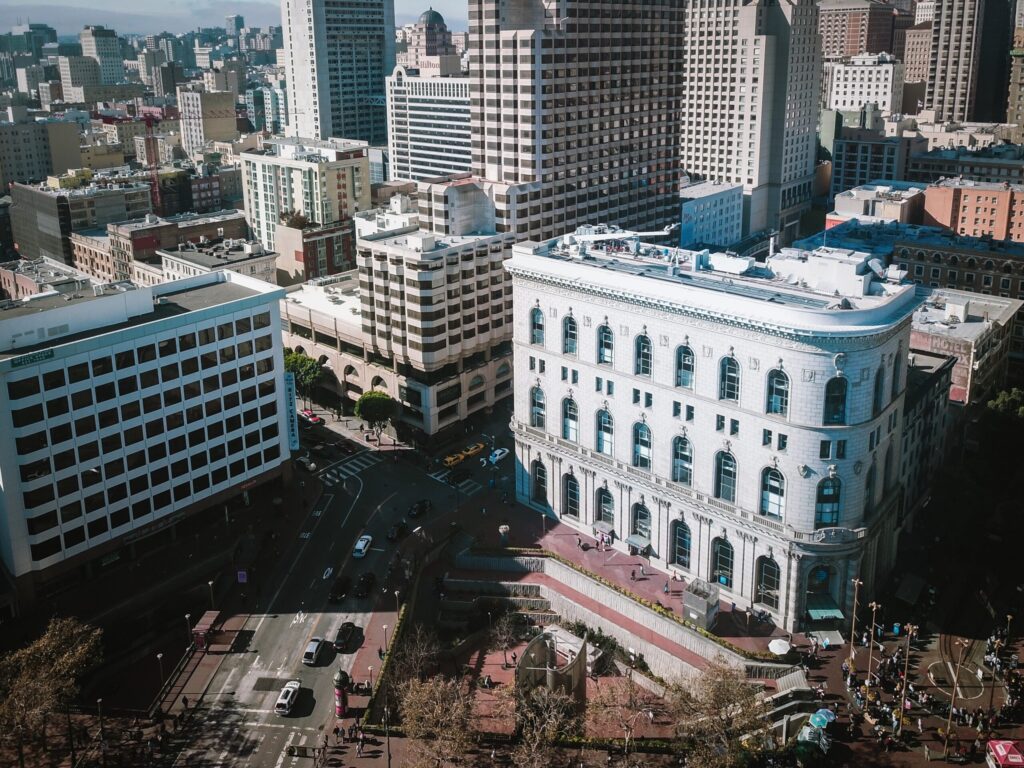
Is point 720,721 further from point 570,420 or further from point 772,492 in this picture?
point 570,420

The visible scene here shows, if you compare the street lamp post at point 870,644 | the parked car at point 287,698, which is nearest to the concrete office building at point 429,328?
the parked car at point 287,698

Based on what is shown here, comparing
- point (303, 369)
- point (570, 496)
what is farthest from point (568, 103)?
point (570, 496)

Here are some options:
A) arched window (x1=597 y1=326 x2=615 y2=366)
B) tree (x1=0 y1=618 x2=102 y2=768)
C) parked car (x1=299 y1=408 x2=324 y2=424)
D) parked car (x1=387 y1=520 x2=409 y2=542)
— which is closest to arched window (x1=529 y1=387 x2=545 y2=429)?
arched window (x1=597 y1=326 x2=615 y2=366)

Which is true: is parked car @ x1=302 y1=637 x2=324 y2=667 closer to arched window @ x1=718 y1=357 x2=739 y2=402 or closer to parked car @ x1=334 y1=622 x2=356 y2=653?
parked car @ x1=334 y1=622 x2=356 y2=653

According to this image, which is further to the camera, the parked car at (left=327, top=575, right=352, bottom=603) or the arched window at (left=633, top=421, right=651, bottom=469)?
the arched window at (left=633, top=421, right=651, bottom=469)

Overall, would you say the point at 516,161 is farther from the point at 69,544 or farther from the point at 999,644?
the point at 999,644

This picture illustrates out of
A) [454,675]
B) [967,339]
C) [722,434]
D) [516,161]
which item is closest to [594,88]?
[516,161]
